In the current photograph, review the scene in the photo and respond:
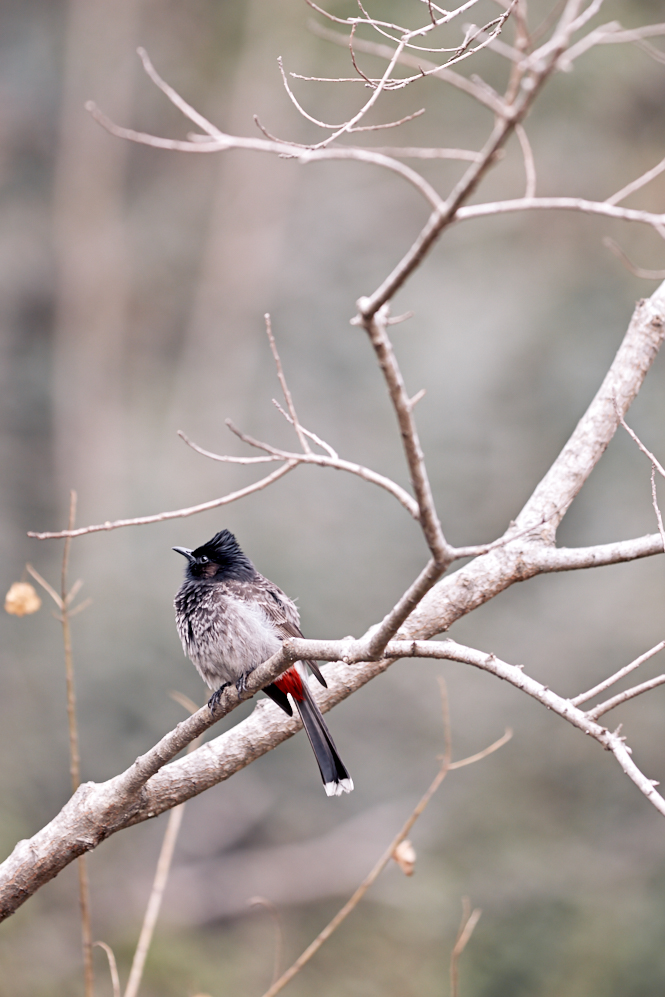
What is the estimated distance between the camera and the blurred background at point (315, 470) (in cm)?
732

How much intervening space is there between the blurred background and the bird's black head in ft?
14.4

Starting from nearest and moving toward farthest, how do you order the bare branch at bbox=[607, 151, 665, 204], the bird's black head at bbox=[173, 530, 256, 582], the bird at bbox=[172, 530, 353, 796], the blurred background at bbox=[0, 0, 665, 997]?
the bare branch at bbox=[607, 151, 665, 204], the bird at bbox=[172, 530, 353, 796], the bird's black head at bbox=[173, 530, 256, 582], the blurred background at bbox=[0, 0, 665, 997]

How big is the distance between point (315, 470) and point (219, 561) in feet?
17.2

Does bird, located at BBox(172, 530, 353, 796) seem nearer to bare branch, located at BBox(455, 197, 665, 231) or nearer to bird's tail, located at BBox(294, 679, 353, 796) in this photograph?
bird's tail, located at BBox(294, 679, 353, 796)

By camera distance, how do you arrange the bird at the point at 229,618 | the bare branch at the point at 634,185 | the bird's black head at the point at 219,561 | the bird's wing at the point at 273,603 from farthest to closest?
the bird's black head at the point at 219,561, the bird's wing at the point at 273,603, the bird at the point at 229,618, the bare branch at the point at 634,185

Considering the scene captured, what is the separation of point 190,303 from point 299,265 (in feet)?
4.09

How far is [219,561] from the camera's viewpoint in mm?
3332

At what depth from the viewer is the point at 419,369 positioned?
8359 mm

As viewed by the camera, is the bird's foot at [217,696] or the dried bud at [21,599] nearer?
the dried bud at [21,599]

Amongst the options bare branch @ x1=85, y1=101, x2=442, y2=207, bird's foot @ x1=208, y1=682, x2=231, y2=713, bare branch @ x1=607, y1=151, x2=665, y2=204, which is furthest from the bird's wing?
bare branch @ x1=607, y1=151, x2=665, y2=204

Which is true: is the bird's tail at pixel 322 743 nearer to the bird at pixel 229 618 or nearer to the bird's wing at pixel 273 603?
the bird at pixel 229 618

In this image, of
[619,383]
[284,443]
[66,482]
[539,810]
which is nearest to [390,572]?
[284,443]

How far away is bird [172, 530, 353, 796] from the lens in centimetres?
301

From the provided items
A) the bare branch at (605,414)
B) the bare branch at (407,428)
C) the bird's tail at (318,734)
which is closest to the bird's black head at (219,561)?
the bird's tail at (318,734)
